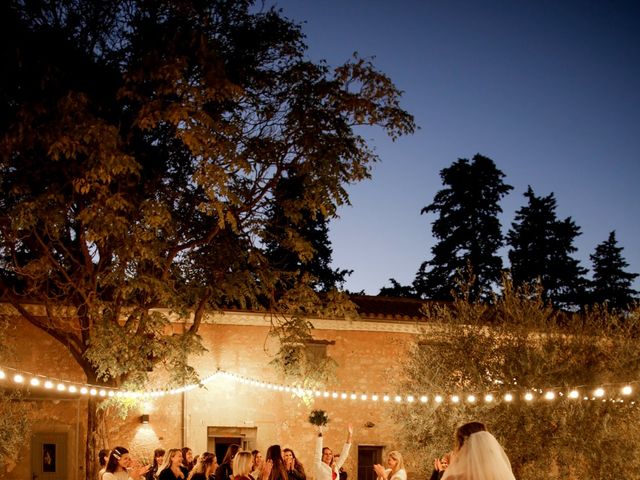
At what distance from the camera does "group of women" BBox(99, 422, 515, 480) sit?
5895mm

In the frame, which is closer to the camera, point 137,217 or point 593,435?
point 137,217

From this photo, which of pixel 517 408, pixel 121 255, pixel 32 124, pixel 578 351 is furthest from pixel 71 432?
pixel 578 351

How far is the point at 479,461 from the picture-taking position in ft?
19.3

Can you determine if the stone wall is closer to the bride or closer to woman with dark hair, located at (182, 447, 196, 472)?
woman with dark hair, located at (182, 447, 196, 472)

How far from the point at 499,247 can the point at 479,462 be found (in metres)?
29.1

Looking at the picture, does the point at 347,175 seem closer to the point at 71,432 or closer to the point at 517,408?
the point at 517,408

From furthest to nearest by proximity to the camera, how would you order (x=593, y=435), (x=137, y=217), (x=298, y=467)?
(x=593, y=435) → (x=137, y=217) → (x=298, y=467)

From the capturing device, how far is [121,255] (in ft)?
41.5

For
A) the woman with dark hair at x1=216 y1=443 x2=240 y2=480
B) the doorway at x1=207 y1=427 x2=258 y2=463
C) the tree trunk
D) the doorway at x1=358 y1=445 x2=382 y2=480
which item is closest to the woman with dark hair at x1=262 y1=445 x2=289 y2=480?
the woman with dark hair at x1=216 y1=443 x2=240 y2=480

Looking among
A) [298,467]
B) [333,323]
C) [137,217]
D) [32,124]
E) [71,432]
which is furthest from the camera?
[333,323]

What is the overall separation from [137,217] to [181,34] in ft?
10.4

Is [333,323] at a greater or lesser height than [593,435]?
greater

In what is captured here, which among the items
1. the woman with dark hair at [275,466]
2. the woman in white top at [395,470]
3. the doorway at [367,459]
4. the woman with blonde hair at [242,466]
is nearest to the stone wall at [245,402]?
the doorway at [367,459]

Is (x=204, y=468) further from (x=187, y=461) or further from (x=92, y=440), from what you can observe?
(x=92, y=440)
